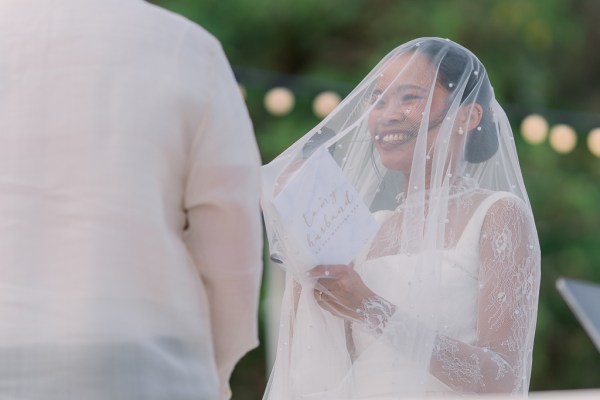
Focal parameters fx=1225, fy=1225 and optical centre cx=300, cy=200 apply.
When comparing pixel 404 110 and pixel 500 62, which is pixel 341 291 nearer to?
pixel 404 110

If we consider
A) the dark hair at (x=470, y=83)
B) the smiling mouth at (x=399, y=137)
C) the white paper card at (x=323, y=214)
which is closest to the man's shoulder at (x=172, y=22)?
the white paper card at (x=323, y=214)

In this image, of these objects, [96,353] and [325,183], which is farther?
[325,183]

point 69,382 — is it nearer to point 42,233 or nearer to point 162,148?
point 42,233

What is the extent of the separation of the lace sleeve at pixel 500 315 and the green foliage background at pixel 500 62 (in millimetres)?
4946

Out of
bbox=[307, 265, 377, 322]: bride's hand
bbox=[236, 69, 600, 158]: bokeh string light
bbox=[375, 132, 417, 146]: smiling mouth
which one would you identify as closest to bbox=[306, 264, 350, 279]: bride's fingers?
bbox=[307, 265, 377, 322]: bride's hand

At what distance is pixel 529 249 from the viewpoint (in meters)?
3.23

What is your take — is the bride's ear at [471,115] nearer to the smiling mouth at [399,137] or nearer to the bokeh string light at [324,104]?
the smiling mouth at [399,137]

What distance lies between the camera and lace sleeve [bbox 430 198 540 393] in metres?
3.14

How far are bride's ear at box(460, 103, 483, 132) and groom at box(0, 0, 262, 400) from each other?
117 cm

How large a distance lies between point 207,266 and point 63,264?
283 mm

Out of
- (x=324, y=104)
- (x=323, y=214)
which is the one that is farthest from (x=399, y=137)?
(x=324, y=104)

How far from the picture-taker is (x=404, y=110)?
11.1ft

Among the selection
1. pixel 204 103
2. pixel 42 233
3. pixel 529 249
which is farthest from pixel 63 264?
pixel 529 249

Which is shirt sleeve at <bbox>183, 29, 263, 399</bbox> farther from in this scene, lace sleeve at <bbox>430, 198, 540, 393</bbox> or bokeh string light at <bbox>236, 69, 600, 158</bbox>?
bokeh string light at <bbox>236, 69, 600, 158</bbox>
